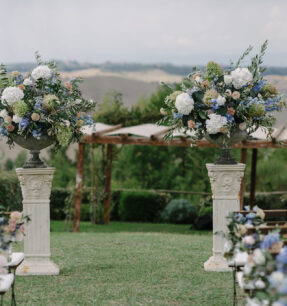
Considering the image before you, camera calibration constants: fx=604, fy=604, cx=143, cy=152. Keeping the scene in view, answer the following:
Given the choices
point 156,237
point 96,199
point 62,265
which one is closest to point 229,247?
point 62,265

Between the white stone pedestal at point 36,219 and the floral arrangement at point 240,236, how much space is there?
2795 mm

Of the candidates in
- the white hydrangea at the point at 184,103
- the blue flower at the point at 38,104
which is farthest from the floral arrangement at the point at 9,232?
the white hydrangea at the point at 184,103

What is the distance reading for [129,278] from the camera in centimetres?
678

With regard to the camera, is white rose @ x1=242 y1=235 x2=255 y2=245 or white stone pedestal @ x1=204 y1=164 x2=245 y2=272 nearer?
white rose @ x1=242 y1=235 x2=255 y2=245

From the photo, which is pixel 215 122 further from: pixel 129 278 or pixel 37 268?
pixel 37 268

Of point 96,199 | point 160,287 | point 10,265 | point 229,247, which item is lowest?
point 96,199

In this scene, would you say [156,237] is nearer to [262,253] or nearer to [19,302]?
[19,302]

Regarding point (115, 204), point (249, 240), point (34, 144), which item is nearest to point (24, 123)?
point (34, 144)

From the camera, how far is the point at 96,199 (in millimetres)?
16062

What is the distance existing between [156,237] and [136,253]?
7.83 ft

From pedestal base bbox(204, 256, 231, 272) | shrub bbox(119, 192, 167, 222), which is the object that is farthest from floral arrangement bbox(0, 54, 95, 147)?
shrub bbox(119, 192, 167, 222)

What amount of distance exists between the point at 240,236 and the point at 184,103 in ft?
7.89

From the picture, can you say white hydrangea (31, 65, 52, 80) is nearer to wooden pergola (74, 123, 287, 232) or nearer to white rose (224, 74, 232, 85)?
white rose (224, 74, 232, 85)

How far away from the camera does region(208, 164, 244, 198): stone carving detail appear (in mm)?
6918
